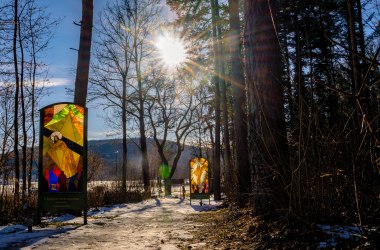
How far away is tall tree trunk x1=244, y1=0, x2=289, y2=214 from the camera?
16.9 feet

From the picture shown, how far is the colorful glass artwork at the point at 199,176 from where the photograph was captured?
16047 mm

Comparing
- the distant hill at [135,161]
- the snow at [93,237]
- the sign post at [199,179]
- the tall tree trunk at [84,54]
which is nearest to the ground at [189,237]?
the snow at [93,237]

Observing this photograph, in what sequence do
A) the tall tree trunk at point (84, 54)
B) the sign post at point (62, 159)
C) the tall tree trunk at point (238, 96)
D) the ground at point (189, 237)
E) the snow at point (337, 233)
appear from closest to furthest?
the snow at point (337, 233)
the ground at point (189, 237)
the sign post at point (62, 159)
the tall tree trunk at point (84, 54)
the tall tree trunk at point (238, 96)

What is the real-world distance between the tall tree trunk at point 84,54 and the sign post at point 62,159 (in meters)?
2.43

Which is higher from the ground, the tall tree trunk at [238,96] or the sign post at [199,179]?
the tall tree trunk at [238,96]

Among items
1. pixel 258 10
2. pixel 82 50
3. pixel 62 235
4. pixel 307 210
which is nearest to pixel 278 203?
pixel 307 210

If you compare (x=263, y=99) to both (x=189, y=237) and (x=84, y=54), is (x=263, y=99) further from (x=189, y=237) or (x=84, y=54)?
(x=84, y=54)

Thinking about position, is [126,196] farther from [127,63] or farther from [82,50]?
[127,63]

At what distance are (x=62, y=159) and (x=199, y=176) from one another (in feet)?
30.9

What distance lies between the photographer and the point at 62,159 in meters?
7.46

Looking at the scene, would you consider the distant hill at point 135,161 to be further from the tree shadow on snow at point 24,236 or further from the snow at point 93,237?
the tree shadow on snow at point 24,236

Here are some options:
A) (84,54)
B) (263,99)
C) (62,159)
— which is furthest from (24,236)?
(84,54)

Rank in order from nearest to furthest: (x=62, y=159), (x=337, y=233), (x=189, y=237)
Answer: (x=337, y=233)
(x=189, y=237)
(x=62, y=159)

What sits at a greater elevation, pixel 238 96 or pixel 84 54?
pixel 84 54
